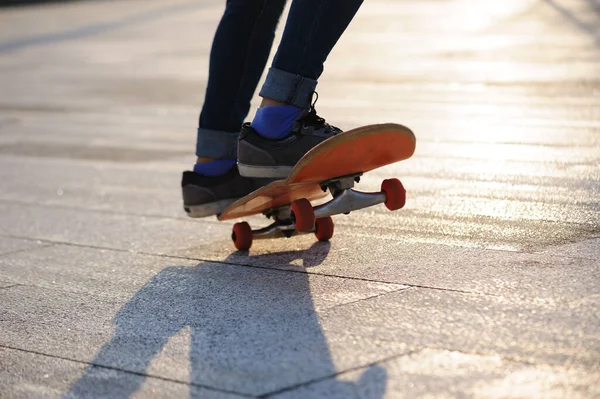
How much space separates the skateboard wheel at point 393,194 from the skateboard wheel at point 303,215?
0.91ft

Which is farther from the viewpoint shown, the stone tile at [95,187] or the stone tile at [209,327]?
the stone tile at [95,187]

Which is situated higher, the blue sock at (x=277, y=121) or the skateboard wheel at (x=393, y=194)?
the blue sock at (x=277, y=121)

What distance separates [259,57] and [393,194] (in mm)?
669

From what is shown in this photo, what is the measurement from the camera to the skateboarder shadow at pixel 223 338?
2199 mm

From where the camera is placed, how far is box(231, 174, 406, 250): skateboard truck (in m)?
2.98

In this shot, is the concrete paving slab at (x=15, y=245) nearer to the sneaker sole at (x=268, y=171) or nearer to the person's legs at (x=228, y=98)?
the person's legs at (x=228, y=98)

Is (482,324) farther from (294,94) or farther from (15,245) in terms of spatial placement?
(15,245)

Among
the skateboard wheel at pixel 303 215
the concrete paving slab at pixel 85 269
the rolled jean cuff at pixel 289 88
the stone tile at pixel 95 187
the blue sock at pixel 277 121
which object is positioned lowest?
the stone tile at pixel 95 187

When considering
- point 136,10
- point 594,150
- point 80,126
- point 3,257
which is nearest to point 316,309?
point 3,257

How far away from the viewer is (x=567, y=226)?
323cm

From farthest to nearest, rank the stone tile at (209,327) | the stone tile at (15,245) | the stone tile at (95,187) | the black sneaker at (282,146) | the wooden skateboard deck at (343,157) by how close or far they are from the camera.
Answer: the stone tile at (95,187) → the stone tile at (15,245) → the black sneaker at (282,146) → the wooden skateboard deck at (343,157) → the stone tile at (209,327)

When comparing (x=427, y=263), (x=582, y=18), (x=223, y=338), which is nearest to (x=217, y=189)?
(x=427, y=263)

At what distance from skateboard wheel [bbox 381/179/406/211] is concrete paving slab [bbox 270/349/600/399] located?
0.98m

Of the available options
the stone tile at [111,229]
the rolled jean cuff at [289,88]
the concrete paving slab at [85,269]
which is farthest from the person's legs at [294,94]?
the stone tile at [111,229]
